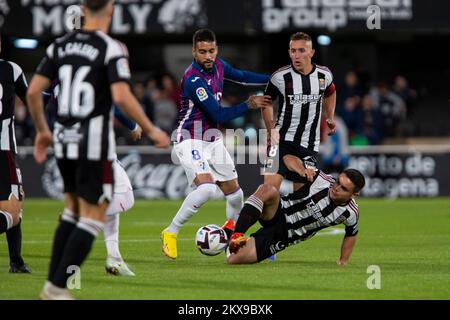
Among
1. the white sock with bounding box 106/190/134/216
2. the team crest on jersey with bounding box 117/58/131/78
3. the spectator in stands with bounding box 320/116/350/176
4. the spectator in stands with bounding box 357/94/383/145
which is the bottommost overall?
the spectator in stands with bounding box 320/116/350/176

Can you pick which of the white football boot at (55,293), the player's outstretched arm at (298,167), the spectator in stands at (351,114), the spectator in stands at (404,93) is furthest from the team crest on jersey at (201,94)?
the spectator in stands at (404,93)

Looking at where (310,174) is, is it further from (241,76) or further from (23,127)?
(23,127)

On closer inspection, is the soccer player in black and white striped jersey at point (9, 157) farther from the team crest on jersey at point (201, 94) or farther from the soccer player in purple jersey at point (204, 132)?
the team crest on jersey at point (201, 94)

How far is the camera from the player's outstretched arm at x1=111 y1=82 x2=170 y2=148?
652 cm

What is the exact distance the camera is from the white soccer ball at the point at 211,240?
9852 mm

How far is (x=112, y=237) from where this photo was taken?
866cm

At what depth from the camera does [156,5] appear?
19.7m

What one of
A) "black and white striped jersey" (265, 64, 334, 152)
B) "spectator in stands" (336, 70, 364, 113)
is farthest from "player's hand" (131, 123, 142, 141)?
"spectator in stands" (336, 70, 364, 113)

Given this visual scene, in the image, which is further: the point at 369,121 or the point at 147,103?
the point at 147,103

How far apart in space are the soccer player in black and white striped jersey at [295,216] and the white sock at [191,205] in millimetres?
869

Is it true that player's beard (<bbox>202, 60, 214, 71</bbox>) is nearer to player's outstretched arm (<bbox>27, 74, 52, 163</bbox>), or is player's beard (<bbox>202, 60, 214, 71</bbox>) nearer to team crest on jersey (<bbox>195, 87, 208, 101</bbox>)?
team crest on jersey (<bbox>195, 87, 208, 101</bbox>)

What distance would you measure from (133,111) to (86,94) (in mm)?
440

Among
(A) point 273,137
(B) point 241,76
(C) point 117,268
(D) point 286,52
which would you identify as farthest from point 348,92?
(C) point 117,268

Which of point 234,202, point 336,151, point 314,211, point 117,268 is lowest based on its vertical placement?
point 336,151
